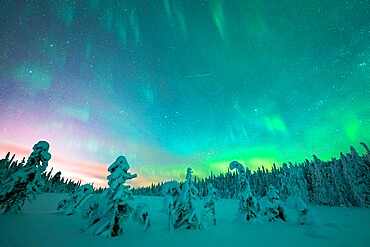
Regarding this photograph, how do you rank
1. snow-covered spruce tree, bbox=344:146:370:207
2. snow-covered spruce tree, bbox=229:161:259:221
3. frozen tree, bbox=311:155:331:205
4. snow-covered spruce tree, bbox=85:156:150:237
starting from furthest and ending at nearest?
frozen tree, bbox=311:155:331:205 → snow-covered spruce tree, bbox=344:146:370:207 → snow-covered spruce tree, bbox=229:161:259:221 → snow-covered spruce tree, bbox=85:156:150:237

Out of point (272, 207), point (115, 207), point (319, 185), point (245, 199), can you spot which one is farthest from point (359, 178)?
point (115, 207)

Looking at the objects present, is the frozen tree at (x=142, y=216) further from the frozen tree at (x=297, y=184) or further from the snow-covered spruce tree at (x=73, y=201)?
the frozen tree at (x=297, y=184)

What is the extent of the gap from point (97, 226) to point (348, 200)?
173 feet

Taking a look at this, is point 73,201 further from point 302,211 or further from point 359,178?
point 359,178

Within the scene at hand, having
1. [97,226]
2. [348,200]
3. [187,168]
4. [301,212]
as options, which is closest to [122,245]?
[97,226]

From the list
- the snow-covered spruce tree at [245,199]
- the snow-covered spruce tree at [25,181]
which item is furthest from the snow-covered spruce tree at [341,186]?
the snow-covered spruce tree at [25,181]

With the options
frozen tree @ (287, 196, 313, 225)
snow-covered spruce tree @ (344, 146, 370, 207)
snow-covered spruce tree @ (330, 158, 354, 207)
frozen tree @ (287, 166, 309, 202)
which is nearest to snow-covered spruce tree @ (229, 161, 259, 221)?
frozen tree @ (287, 196, 313, 225)

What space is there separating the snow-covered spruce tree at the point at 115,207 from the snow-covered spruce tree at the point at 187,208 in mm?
2706

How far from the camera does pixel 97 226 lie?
29.5 ft

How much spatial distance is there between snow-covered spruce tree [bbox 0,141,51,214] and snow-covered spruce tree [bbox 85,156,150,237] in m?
8.12

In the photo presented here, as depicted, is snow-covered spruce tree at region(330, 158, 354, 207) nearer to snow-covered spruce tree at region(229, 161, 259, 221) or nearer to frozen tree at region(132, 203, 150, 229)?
snow-covered spruce tree at region(229, 161, 259, 221)

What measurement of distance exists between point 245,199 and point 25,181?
18.7 meters

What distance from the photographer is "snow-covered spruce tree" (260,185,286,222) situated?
1531 cm

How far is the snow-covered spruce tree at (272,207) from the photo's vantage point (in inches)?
603
